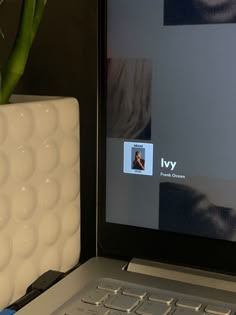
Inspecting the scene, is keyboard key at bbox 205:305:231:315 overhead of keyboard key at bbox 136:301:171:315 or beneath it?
overhead

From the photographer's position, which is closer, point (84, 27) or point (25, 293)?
point (25, 293)

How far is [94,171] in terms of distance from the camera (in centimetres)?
79

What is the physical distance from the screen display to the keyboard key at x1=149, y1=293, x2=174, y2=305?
0.08 metres

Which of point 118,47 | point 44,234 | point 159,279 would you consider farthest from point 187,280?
point 118,47

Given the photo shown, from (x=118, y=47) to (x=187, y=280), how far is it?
0.27 meters

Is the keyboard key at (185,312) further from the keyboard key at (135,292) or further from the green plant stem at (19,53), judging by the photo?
the green plant stem at (19,53)

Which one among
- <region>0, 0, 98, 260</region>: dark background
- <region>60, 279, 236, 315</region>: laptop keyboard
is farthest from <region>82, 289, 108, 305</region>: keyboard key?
<region>0, 0, 98, 260</region>: dark background

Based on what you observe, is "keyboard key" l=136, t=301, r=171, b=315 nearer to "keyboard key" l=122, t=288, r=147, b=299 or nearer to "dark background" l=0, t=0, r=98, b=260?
"keyboard key" l=122, t=288, r=147, b=299

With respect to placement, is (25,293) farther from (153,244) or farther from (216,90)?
(216,90)

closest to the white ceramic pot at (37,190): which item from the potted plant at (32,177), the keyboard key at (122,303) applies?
the potted plant at (32,177)

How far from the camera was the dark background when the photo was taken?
78 centimetres

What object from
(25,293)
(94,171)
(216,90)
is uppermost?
(216,90)

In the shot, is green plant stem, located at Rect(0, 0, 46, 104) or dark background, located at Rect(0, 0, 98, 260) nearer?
green plant stem, located at Rect(0, 0, 46, 104)

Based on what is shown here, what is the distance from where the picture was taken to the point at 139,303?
58 centimetres
